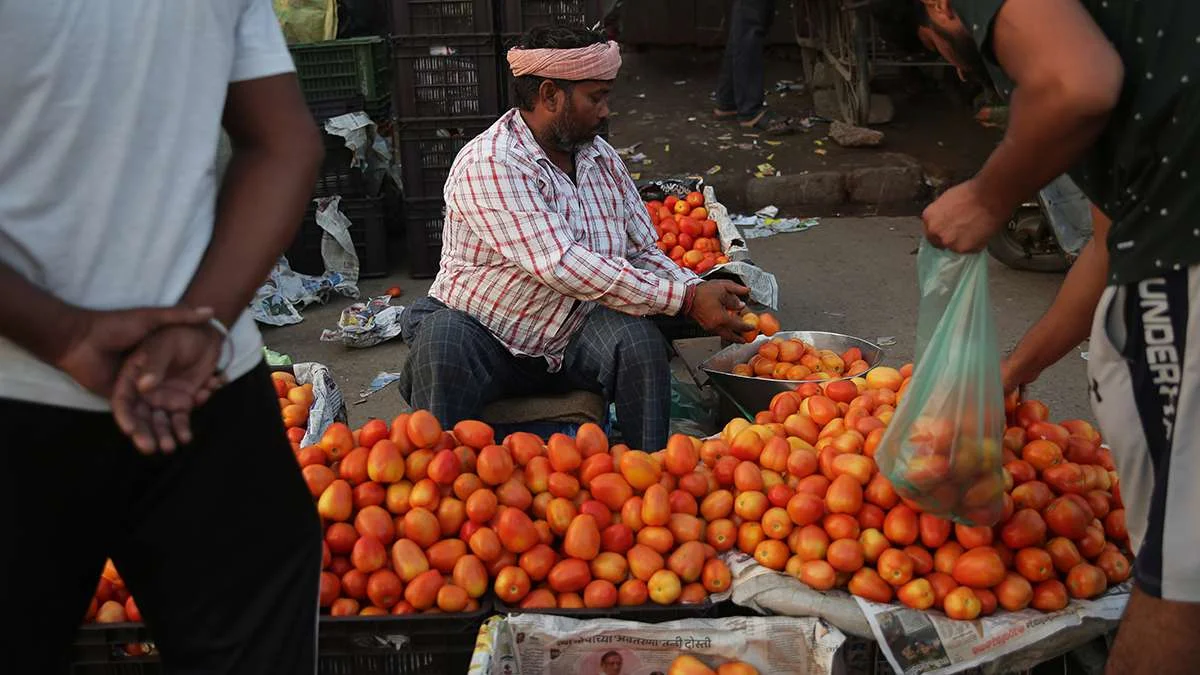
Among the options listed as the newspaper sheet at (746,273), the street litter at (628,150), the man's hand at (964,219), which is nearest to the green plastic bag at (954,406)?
the man's hand at (964,219)

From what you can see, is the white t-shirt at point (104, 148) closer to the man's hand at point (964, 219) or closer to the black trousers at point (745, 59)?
the man's hand at point (964, 219)

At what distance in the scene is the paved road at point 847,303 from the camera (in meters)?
4.77

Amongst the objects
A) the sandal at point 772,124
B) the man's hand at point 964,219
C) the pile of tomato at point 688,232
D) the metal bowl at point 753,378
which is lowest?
the sandal at point 772,124

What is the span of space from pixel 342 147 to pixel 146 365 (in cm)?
506

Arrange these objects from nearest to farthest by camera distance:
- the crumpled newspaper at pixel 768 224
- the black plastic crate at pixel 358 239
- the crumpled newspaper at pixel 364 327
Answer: the crumpled newspaper at pixel 364 327 < the black plastic crate at pixel 358 239 < the crumpled newspaper at pixel 768 224

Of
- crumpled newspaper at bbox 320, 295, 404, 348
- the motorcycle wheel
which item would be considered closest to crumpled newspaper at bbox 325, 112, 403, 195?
crumpled newspaper at bbox 320, 295, 404, 348

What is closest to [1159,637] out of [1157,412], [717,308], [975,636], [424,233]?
[1157,412]

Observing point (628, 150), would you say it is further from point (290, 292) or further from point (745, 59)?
point (290, 292)

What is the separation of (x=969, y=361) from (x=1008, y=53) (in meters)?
0.68

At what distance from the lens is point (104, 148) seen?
1.26m

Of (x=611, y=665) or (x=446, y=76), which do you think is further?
(x=446, y=76)

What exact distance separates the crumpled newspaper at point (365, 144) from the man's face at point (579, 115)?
9.22ft

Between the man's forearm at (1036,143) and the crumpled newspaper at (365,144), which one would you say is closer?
the man's forearm at (1036,143)

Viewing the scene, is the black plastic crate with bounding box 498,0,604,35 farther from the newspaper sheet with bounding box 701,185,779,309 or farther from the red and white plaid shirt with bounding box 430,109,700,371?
the red and white plaid shirt with bounding box 430,109,700,371
